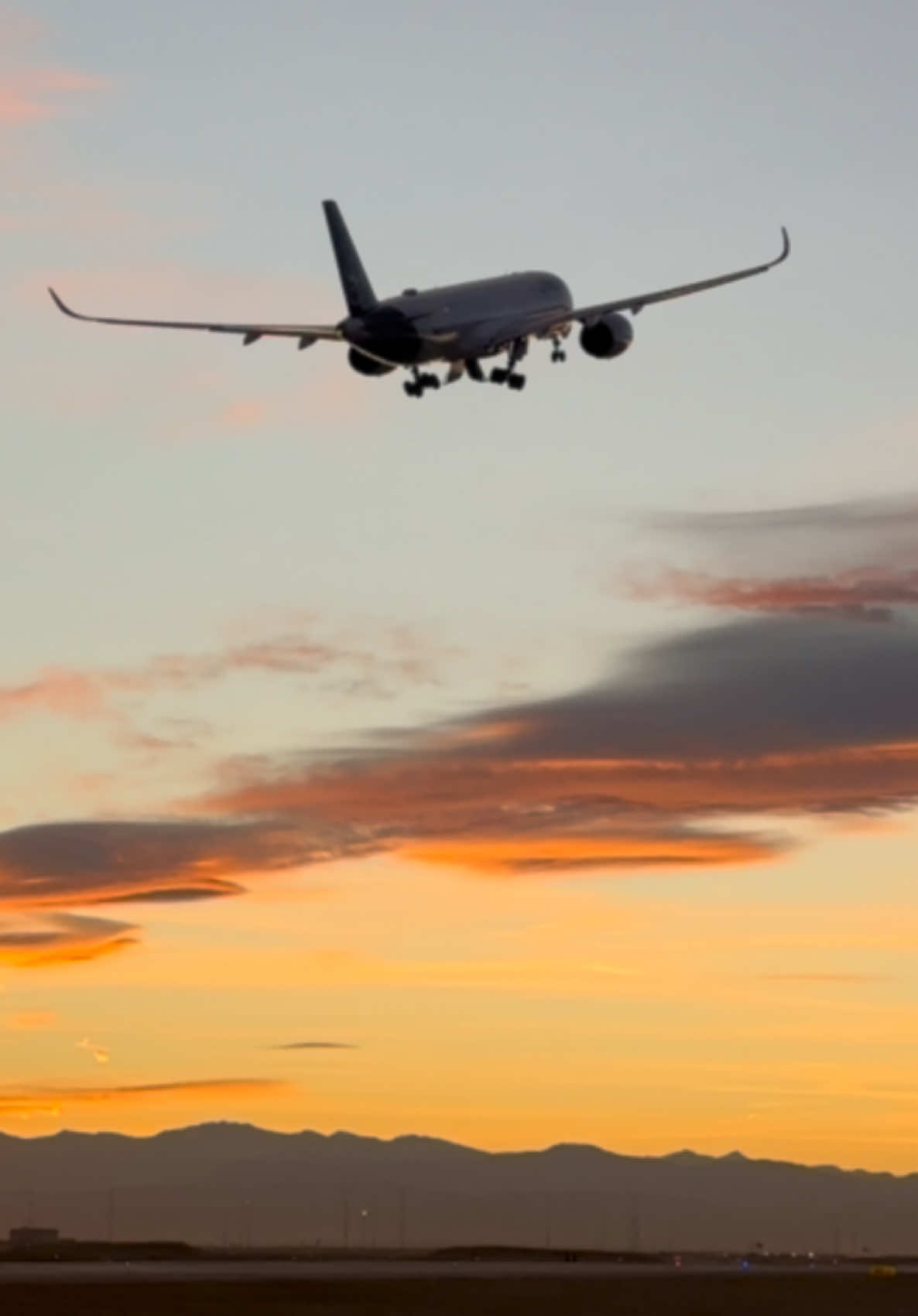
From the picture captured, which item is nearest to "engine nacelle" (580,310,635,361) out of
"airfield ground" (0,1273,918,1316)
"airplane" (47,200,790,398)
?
"airplane" (47,200,790,398)

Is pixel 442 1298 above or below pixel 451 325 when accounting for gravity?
below

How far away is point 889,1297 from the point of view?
569 feet

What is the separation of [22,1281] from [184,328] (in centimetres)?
7274

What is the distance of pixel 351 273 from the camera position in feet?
430

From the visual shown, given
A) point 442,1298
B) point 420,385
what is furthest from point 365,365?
point 442,1298

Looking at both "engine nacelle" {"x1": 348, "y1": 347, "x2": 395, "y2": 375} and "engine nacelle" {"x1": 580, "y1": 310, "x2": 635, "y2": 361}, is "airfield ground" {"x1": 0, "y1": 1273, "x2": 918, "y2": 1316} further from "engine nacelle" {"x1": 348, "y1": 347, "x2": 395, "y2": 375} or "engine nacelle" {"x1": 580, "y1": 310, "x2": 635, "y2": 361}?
"engine nacelle" {"x1": 580, "y1": 310, "x2": 635, "y2": 361}

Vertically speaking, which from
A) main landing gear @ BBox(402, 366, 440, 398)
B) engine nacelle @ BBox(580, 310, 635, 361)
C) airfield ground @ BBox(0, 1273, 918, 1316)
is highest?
engine nacelle @ BBox(580, 310, 635, 361)

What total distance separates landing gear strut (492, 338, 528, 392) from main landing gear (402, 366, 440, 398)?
7.42 m

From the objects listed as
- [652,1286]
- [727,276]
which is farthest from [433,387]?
[652,1286]

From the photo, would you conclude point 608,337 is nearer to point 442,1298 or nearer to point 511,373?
point 511,373

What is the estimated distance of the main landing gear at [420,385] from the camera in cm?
12675

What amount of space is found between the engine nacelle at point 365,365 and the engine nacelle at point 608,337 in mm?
21552

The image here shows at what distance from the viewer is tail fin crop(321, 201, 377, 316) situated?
421 ft

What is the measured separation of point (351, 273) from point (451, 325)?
8620 millimetres
